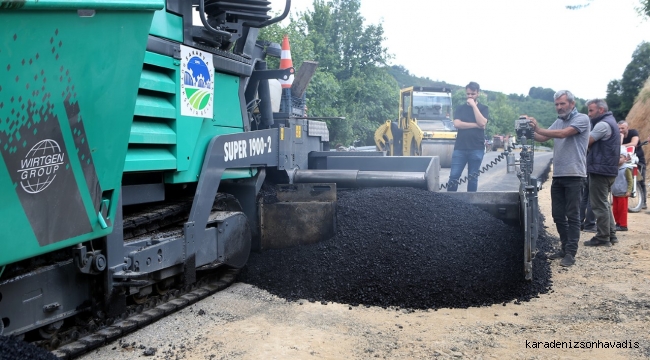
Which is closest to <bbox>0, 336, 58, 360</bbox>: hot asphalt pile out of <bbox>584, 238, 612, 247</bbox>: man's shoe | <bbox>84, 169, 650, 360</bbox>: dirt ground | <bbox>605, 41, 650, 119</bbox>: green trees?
<bbox>84, 169, 650, 360</bbox>: dirt ground

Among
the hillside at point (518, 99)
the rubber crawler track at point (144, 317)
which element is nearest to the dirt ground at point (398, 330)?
the rubber crawler track at point (144, 317)

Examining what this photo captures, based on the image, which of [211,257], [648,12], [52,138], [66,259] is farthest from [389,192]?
[648,12]

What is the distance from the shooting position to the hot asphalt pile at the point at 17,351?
2455 mm

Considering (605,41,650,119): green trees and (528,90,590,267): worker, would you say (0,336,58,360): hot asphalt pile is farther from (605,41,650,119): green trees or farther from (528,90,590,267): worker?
(605,41,650,119): green trees

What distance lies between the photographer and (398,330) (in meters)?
3.98

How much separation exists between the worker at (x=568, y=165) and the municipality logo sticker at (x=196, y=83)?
Answer: 3.48m

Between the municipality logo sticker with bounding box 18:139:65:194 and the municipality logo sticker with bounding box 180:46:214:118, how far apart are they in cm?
148

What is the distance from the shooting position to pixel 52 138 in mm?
2512

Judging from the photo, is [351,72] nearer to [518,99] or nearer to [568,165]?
[568,165]

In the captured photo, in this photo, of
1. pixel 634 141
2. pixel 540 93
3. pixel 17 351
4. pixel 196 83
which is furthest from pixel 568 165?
pixel 540 93

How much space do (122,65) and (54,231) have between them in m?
0.89

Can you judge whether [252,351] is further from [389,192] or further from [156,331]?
[389,192]

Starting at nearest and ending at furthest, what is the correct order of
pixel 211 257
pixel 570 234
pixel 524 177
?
pixel 211 257 < pixel 524 177 < pixel 570 234

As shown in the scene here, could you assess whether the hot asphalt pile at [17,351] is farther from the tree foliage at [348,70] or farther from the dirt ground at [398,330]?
the tree foliage at [348,70]
